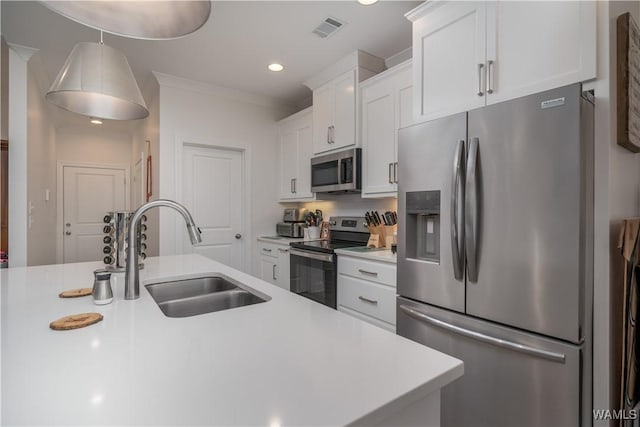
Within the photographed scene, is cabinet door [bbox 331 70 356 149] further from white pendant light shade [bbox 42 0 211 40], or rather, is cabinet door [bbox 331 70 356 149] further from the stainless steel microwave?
white pendant light shade [bbox 42 0 211 40]

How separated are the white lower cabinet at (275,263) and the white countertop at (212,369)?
2280 millimetres

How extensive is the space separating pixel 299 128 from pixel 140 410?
3485 millimetres

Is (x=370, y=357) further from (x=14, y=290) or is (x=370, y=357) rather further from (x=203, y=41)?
(x=203, y=41)

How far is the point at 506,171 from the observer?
1403 millimetres

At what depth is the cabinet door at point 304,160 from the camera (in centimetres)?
362

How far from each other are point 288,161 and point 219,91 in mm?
1108

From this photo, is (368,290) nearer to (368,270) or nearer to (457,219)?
(368,270)

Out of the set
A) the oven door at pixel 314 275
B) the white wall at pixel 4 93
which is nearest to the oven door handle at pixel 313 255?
the oven door at pixel 314 275

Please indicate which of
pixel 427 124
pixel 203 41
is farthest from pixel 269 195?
pixel 427 124

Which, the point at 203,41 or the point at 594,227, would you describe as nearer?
the point at 594,227

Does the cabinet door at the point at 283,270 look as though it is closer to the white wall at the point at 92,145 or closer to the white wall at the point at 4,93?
the white wall at the point at 4,93

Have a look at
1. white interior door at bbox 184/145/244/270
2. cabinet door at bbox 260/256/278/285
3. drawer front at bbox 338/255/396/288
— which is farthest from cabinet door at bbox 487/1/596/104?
white interior door at bbox 184/145/244/270

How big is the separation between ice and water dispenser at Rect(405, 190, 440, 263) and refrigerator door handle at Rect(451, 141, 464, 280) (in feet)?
0.58

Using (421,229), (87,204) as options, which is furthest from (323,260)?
(87,204)
